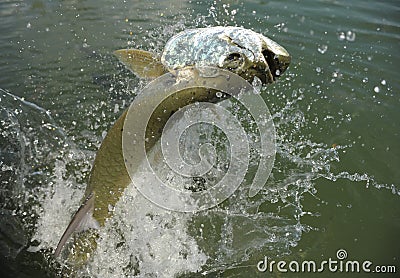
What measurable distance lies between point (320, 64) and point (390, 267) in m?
3.28

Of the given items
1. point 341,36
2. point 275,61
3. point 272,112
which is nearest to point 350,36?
point 341,36

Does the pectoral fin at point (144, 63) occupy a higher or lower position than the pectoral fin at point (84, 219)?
higher

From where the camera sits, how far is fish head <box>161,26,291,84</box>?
2.45m

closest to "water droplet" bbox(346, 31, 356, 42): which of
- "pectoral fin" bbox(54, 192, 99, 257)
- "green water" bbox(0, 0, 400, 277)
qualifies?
"green water" bbox(0, 0, 400, 277)

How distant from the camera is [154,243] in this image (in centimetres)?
368

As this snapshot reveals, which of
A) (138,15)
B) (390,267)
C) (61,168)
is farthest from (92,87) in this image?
(390,267)

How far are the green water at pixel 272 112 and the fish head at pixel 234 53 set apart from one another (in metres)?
1.69

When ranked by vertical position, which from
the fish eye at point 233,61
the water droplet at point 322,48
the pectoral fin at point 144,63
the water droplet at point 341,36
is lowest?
the fish eye at point 233,61

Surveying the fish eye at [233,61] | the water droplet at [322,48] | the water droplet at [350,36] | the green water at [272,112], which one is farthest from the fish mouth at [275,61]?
the water droplet at [350,36]

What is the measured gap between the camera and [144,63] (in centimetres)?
285

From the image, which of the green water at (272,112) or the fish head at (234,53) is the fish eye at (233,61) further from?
the green water at (272,112)

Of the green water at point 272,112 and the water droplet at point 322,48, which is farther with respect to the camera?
the water droplet at point 322,48

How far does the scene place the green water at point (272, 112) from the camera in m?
3.71

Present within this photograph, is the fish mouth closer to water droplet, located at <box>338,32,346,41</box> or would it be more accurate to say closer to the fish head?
the fish head
